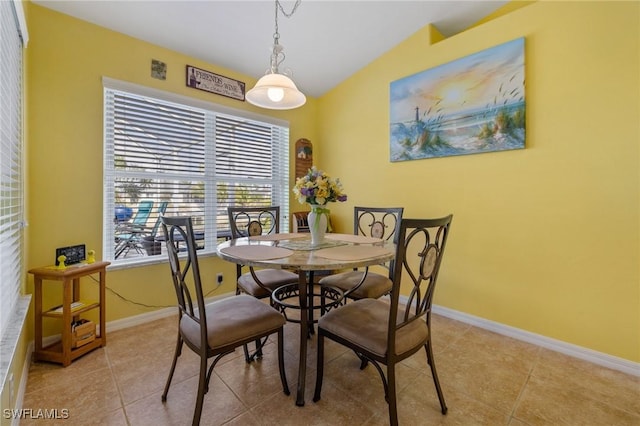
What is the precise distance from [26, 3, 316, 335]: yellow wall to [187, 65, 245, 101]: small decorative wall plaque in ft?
1.00

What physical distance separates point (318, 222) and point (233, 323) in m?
0.85

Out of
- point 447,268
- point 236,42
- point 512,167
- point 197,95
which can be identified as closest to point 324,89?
point 236,42

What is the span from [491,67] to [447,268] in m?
1.84

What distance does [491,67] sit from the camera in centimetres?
238

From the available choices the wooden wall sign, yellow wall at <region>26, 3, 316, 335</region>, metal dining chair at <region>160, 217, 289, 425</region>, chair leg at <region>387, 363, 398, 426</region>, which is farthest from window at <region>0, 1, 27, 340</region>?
the wooden wall sign

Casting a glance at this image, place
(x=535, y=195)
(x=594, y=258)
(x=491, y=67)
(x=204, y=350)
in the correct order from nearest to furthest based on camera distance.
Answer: (x=204, y=350) → (x=594, y=258) → (x=535, y=195) → (x=491, y=67)

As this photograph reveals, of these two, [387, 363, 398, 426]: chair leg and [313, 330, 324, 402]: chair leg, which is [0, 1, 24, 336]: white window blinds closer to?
[313, 330, 324, 402]: chair leg

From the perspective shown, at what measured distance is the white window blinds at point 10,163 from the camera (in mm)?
1318

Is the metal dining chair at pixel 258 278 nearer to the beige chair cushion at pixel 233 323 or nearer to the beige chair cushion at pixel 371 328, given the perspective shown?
the beige chair cushion at pixel 233 323

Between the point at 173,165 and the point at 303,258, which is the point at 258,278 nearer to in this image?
the point at 303,258

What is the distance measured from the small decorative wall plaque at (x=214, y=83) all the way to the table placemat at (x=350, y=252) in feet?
7.40

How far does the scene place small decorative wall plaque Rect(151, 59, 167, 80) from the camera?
255cm

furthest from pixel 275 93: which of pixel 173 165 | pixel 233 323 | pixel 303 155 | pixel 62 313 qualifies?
pixel 62 313

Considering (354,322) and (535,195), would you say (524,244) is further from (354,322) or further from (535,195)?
(354,322)
